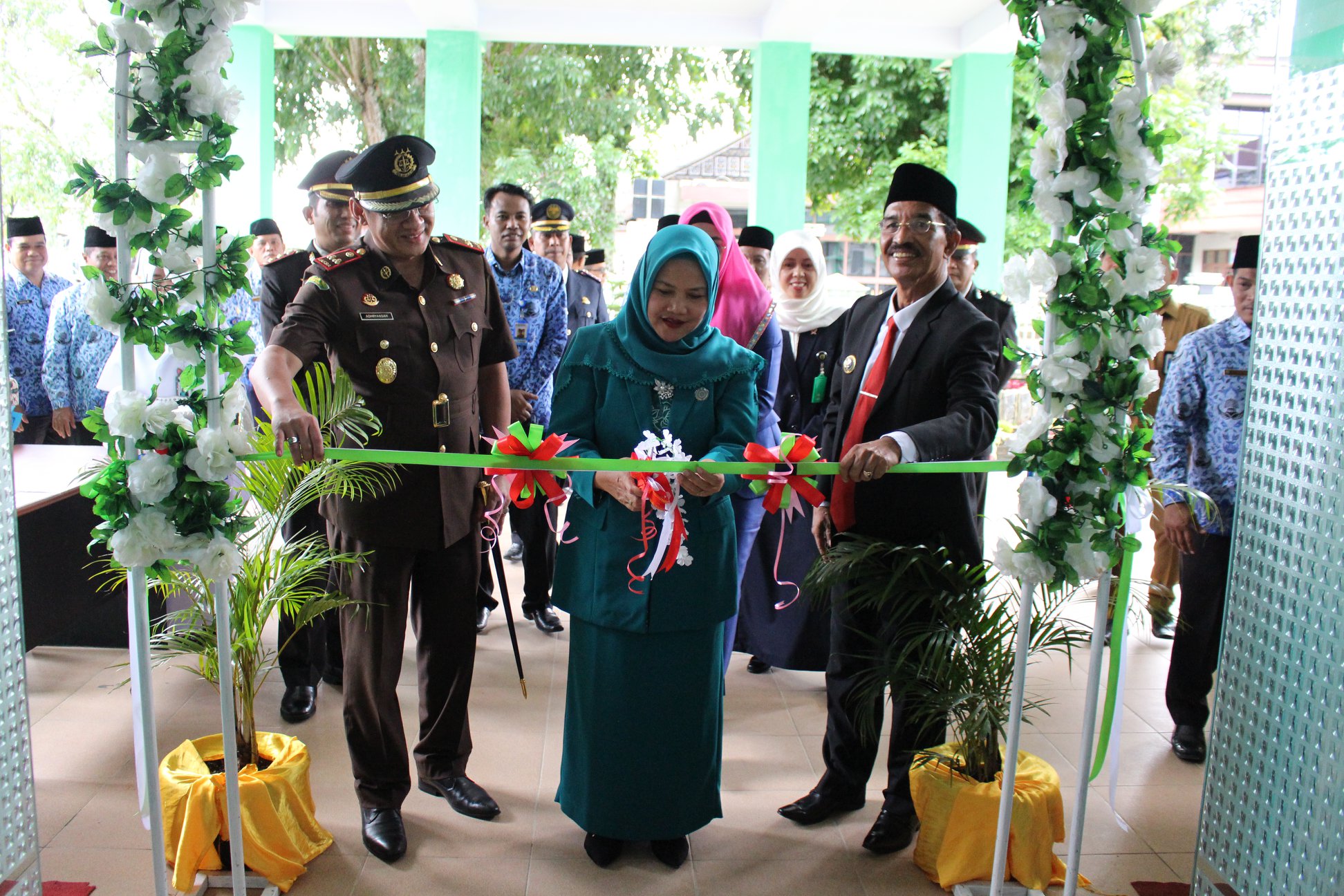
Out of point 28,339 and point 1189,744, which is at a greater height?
point 28,339

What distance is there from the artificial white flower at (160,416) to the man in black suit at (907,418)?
5.54 ft

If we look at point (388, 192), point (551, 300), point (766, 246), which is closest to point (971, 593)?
point (388, 192)

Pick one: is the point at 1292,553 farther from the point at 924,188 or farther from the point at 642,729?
the point at 642,729

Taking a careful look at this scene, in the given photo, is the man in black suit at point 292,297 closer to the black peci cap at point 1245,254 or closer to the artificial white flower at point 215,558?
the artificial white flower at point 215,558

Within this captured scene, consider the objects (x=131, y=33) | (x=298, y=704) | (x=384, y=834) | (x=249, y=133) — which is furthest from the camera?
(x=249, y=133)

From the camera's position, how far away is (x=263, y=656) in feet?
9.54

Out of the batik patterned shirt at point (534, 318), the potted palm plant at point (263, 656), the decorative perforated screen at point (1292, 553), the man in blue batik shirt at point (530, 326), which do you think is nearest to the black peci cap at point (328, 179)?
the man in blue batik shirt at point (530, 326)

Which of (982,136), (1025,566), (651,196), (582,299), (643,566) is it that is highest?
(651,196)

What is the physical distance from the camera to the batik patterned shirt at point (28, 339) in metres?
5.93

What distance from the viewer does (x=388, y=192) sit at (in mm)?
2816

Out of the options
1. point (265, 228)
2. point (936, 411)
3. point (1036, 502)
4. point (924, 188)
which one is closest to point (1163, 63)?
point (924, 188)

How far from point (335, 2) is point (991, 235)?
600 cm

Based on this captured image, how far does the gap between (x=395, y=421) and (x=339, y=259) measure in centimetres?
48

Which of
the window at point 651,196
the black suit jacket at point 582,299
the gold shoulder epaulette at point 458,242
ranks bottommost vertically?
the black suit jacket at point 582,299
